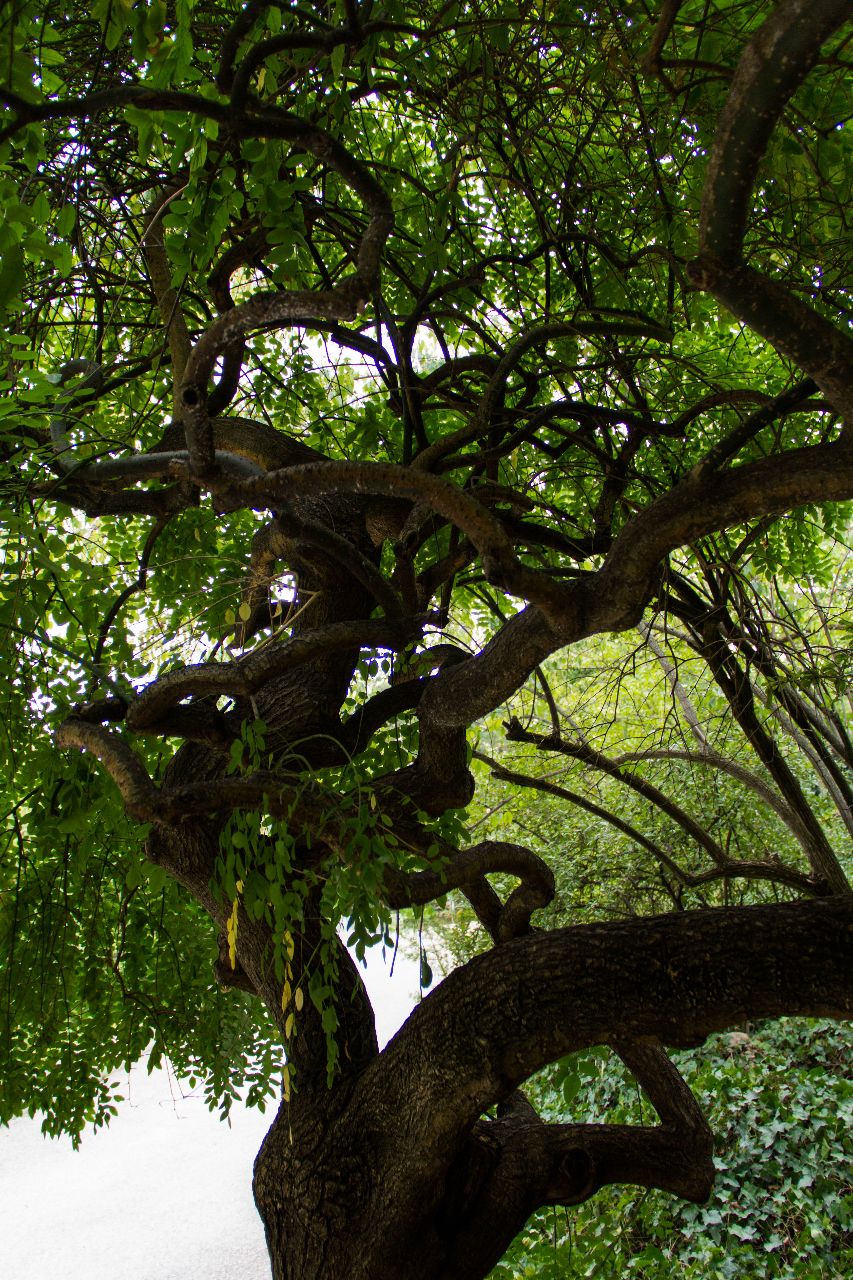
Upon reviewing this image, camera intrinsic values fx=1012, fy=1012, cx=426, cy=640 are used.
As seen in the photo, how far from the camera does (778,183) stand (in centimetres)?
222

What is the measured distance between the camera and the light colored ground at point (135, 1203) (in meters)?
6.22

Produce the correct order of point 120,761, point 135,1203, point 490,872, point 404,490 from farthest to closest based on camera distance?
point 135,1203
point 490,872
point 120,761
point 404,490

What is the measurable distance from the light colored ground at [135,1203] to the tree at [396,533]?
3851 mm

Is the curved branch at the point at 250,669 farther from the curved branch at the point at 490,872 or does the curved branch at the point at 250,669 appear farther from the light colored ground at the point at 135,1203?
the light colored ground at the point at 135,1203

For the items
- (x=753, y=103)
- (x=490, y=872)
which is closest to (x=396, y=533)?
(x=490, y=872)

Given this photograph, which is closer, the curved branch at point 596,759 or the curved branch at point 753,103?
the curved branch at point 753,103

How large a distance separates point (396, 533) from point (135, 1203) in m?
5.91

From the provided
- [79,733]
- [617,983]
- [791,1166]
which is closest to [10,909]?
[79,733]

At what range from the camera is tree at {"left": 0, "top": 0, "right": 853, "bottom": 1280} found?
1.50 meters

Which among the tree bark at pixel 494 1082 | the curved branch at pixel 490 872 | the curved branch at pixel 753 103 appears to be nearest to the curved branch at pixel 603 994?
the tree bark at pixel 494 1082

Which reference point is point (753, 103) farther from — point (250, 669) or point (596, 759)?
point (596, 759)

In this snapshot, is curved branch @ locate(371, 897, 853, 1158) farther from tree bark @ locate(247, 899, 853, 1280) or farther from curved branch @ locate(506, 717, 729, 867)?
curved branch @ locate(506, 717, 729, 867)

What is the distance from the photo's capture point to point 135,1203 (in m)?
6.71

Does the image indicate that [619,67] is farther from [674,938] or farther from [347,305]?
[674,938]
